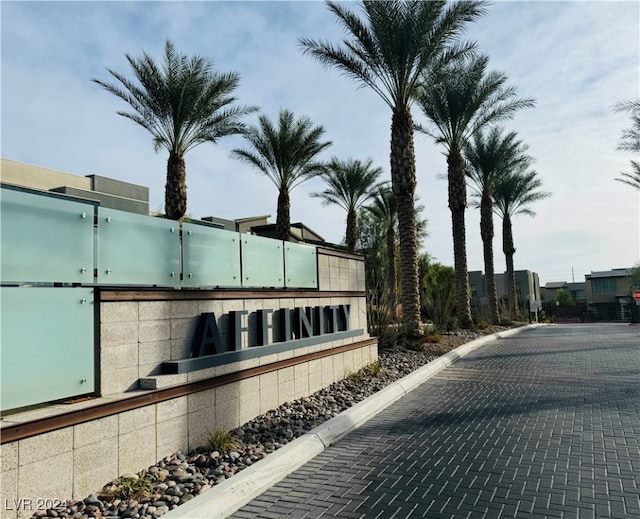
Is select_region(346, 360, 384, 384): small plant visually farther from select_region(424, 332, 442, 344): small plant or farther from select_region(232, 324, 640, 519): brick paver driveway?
select_region(424, 332, 442, 344): small plant

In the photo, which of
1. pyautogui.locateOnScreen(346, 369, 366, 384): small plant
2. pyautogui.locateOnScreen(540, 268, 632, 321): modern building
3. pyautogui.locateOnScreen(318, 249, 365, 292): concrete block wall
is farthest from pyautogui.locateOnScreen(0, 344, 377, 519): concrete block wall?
pyautogui.locateOnScreen(540, 268, 632, 321): modern building

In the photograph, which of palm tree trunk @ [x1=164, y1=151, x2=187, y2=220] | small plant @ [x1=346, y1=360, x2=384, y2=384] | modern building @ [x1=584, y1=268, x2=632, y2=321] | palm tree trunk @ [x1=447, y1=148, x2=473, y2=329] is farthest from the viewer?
modern building @ [x1=584, y1=268, x2=632, y2=321]

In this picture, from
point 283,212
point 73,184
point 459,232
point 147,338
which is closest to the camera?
point 147,338

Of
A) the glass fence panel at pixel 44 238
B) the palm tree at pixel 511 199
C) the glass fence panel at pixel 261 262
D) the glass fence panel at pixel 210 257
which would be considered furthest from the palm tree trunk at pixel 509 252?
the glass fence panel at pixel 44 238

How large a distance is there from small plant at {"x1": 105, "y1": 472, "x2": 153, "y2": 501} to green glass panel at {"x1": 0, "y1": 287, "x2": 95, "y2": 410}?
942mm

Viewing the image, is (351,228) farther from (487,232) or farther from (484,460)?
(484,460)

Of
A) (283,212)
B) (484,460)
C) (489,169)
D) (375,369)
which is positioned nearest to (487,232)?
(489,169)

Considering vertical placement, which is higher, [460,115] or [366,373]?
[460,115]

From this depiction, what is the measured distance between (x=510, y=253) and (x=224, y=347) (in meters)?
29.1

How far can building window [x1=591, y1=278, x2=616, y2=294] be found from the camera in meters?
67.9

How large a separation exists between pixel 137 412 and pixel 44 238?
2001mm

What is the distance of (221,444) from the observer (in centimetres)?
615

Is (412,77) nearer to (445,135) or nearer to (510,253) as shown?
(445,135)

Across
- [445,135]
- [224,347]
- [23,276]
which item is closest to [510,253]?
[445,135]
